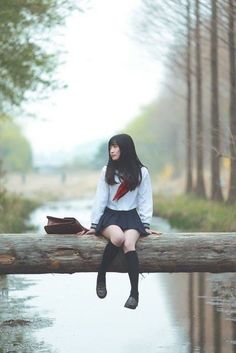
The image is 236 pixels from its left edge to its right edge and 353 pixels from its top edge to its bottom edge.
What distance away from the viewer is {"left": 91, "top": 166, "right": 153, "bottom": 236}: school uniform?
10.0 metres

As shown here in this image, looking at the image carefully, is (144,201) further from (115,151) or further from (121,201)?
(115,151)

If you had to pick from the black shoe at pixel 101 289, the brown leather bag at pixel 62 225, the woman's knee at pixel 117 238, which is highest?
the brown leather bag at pixel 62 225

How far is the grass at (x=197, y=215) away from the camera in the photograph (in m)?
21.9

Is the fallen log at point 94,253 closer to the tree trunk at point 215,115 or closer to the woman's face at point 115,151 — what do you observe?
the woman's face at point 115,151

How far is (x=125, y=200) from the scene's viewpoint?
10.0 m

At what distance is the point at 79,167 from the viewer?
120 m

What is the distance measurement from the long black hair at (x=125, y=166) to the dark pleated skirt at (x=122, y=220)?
0.28 m

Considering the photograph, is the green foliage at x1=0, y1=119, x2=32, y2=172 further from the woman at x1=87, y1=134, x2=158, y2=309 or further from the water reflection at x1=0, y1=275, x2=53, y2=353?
the woman at x1=87, y1=134, x2=158, y2=309

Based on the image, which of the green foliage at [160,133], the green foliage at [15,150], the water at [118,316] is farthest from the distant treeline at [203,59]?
the green foliage at [15,150]

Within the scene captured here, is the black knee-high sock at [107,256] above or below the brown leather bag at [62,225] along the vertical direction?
below

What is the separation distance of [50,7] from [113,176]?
41.2 feet

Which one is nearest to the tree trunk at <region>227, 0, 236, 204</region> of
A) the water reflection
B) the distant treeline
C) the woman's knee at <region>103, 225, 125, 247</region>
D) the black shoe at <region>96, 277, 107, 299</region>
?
the distant treeline

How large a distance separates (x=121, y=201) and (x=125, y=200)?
0.14 feet

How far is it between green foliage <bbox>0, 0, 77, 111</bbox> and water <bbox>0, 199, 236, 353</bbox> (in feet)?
23.0
